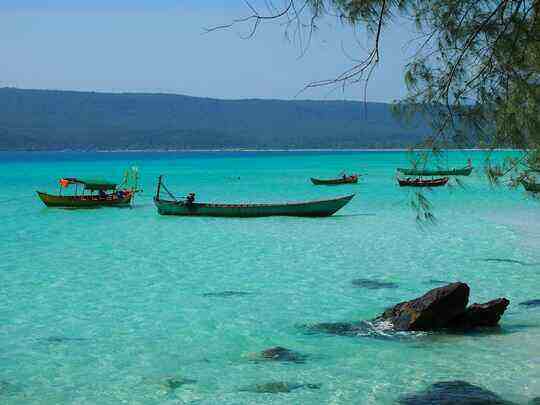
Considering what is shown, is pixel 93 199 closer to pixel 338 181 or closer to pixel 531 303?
pixel 338 181

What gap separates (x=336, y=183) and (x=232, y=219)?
26.3 metres

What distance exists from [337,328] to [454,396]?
10.7 ft

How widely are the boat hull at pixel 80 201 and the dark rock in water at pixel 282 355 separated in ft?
80.4

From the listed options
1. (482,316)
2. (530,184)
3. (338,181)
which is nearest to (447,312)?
(482,316)

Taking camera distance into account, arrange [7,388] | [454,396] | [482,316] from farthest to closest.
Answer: [482,316]
[7,388]
[454,396]

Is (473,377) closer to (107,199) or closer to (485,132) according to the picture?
(485,132)

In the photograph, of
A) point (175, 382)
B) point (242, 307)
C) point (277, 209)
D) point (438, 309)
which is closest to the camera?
point (175, 382)

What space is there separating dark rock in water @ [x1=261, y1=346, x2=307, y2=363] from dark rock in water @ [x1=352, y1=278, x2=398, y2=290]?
15.3ft

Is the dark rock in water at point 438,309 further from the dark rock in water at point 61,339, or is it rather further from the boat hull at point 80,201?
the boat hull at point 80,201

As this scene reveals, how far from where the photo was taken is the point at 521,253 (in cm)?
1811

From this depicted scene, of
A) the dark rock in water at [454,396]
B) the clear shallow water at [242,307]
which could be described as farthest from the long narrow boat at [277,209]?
Answer: the dark rock in water at [454,396]

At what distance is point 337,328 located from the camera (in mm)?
11102

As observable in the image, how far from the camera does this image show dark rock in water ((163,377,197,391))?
28.7 feet

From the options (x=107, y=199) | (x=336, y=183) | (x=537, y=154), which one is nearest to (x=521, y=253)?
(x=537, y=154)
